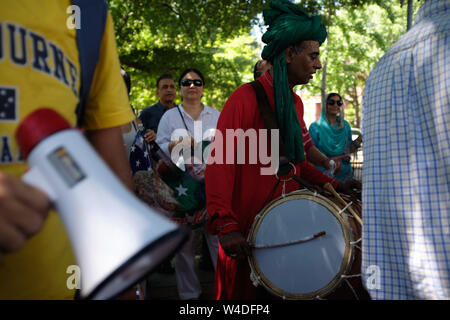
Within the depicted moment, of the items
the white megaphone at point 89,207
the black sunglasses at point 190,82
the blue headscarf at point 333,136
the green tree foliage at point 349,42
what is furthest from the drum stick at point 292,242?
the green tree foliage at point 349,42

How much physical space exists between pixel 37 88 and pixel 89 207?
19.5 inches

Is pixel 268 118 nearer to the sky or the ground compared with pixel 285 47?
nearer to the ground

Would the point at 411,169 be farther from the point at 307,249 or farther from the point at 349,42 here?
the point at 349,42

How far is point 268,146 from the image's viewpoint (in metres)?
2.48

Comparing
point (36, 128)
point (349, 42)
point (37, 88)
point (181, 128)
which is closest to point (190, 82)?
point (181, 128)

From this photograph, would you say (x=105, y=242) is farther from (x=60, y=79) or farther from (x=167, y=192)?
(x=167, y=192)

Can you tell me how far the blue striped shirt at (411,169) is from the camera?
56.3 inches

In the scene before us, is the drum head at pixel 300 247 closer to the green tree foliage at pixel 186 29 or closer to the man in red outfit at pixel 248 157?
the man in red outfit at pixel 248 157

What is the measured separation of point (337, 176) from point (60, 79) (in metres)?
5.10

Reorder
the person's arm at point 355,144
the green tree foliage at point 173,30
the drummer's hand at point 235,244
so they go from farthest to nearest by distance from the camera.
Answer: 1. the green tree foliage at point 173,30
2. the person's arm at point 355,144
3. the drummer's hand at point 235,244

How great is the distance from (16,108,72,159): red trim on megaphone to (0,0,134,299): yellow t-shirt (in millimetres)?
263

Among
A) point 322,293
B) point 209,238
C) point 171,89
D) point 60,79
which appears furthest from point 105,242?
point 171,89

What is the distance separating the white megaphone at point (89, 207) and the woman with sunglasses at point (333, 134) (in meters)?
5.51

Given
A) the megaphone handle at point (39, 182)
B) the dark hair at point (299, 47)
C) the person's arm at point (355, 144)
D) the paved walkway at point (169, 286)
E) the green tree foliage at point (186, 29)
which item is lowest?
the paved walkway at point (169, 286)
